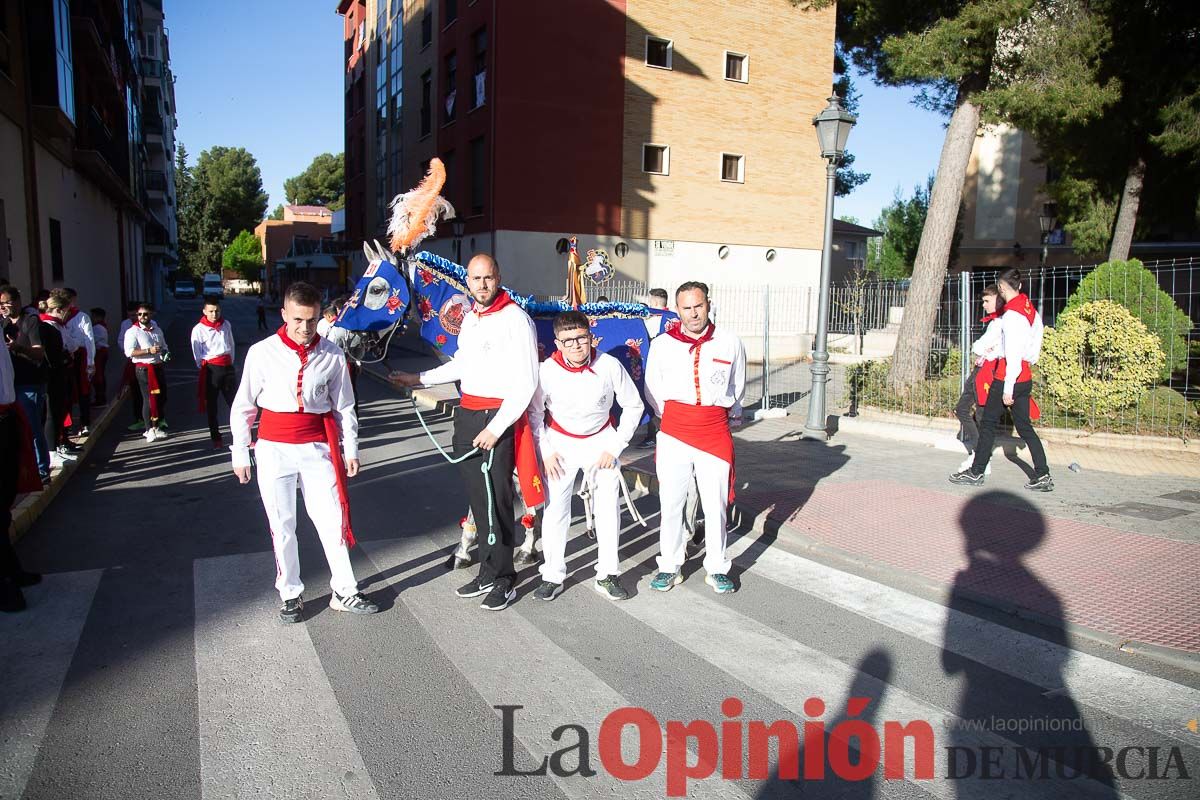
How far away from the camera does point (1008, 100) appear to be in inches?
480

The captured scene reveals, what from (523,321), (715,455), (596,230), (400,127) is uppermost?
(400,127)

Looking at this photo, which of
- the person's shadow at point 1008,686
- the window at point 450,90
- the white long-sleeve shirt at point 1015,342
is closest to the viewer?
the person's shadow at point 1008,686

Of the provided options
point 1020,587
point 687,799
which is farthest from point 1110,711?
point 687,799

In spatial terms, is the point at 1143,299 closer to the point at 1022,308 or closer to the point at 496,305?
the point at 1022,308

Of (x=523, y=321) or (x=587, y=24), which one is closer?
(x=523, y=321)

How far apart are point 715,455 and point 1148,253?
3895cm

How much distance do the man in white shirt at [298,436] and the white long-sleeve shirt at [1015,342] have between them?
605 cm

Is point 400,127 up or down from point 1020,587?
up

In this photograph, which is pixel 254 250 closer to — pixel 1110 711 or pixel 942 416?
pixel 942 416

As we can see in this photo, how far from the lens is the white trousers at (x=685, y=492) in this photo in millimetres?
5441

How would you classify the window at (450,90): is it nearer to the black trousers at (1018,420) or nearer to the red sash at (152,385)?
the red sash at (152,385)

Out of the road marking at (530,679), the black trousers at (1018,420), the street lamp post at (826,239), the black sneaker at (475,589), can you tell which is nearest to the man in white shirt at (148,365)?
the road marking at (530,679)

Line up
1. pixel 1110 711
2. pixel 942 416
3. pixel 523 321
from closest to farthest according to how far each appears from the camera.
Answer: pixel 1110 711
pixel 523 321
pixel 942 416

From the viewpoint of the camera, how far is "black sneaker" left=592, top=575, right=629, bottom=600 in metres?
5.35
